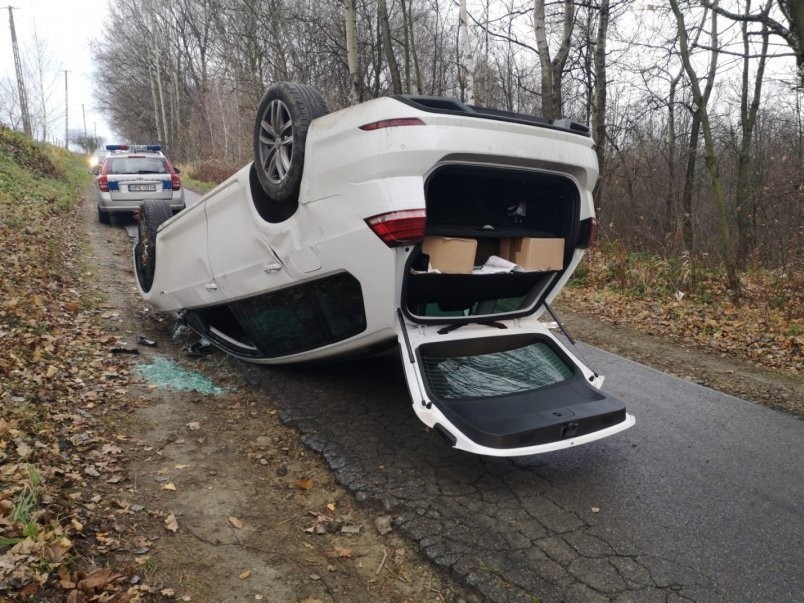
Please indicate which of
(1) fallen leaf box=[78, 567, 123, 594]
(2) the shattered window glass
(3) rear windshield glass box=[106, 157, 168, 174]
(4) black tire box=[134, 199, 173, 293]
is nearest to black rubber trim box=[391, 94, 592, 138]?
(2) the shattered window glass

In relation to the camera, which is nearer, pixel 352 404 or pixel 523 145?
pixel 523 145

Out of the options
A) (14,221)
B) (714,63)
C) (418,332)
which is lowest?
(418,332)

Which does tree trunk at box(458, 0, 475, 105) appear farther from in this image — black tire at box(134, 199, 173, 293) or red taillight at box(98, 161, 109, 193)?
red taillight at box(98, 161, 109, 193)

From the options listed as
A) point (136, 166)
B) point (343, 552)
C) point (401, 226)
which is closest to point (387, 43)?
point (136, 166)

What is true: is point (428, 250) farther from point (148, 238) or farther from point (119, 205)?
point (119, 205)

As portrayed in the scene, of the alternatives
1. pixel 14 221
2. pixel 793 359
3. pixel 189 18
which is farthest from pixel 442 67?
pixel 189 18

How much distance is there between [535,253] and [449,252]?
74 cm

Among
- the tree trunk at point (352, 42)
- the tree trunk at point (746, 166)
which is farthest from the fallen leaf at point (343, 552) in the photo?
the tree trunk at point (352, 42)

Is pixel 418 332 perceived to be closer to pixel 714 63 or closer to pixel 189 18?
pixel 714 63

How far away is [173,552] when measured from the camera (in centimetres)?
274

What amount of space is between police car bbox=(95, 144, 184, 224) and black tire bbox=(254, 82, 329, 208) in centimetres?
951

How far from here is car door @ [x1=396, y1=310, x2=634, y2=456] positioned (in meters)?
3.08

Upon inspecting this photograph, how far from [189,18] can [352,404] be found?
40.0 metres

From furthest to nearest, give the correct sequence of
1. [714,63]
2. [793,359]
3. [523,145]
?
1. [714,63]
2. [793,359]
3. [523,145]
